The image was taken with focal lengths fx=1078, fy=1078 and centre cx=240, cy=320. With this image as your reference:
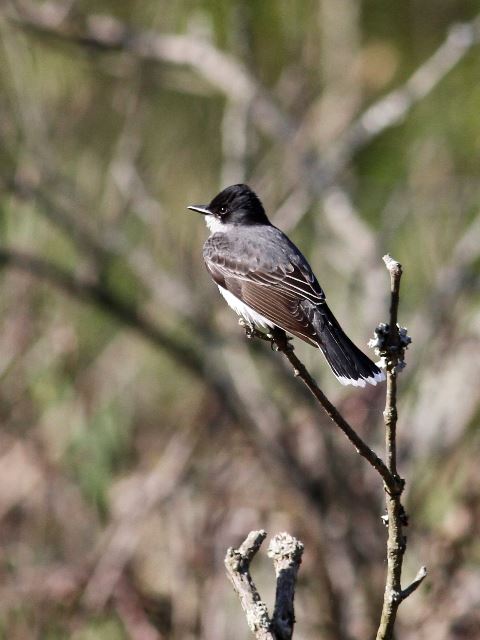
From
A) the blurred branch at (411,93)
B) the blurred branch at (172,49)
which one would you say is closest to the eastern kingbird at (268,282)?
the blurred branch at (172,49)

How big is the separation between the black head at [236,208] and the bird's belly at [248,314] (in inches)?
18.5

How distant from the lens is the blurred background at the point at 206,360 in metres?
4.68

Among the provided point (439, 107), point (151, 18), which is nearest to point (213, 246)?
point (439, 107)

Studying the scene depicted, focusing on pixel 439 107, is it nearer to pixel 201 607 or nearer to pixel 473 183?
pixel 473 183

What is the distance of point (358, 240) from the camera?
554cm

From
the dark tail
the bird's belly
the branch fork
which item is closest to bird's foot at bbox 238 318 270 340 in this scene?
the bird's belly

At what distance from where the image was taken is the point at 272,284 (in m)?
3.75

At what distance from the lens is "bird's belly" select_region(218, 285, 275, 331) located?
349cm

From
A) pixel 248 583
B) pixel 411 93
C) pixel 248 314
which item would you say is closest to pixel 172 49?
pixel 411 93

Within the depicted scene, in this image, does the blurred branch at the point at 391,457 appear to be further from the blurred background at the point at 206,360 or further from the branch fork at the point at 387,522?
the blurred background at the point at 206,360

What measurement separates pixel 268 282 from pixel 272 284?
0.10 ft

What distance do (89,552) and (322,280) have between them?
1.84 m

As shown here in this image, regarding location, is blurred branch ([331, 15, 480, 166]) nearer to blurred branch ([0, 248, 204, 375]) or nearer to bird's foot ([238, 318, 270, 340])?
blurred branch ([0, 248, 204, 375])

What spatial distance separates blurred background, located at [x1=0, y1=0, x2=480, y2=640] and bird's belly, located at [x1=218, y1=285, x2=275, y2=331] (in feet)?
3.63
